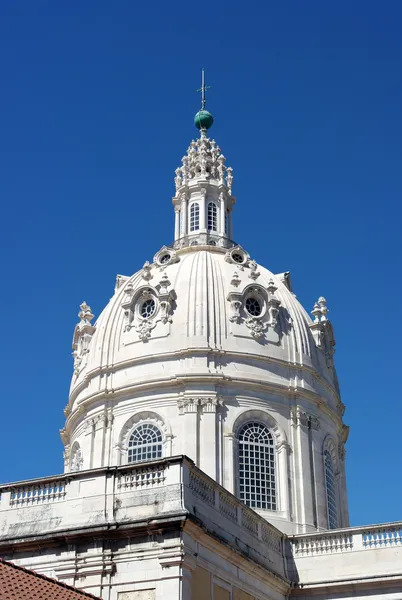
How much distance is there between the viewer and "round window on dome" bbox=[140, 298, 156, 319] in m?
43.5

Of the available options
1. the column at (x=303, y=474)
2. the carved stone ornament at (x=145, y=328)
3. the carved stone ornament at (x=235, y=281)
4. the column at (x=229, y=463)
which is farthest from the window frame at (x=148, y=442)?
the carved stone ornament at (x=235, y=281)

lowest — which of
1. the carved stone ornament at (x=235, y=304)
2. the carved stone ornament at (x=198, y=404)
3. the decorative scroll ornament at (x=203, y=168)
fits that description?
the carved stone ornament at (x=198, y=404)

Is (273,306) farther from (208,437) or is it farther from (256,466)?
(256,466)

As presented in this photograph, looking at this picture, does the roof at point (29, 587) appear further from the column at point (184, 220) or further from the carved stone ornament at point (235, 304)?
the column at point (184, 220)

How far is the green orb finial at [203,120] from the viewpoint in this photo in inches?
2160

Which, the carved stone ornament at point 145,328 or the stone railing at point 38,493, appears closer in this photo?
the stone railing at point 38,493

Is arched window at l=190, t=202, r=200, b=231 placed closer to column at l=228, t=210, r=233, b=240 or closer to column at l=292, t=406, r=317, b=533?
column at l=228, t=210, r=233, b=240

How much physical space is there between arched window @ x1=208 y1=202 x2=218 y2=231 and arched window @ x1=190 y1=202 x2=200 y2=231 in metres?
0.58

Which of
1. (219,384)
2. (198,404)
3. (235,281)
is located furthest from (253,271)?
(198,404)

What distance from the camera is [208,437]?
1561 inches

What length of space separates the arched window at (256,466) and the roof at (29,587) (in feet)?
50.5

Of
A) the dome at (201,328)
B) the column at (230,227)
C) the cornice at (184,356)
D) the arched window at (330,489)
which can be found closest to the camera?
the cornice at (184,356)

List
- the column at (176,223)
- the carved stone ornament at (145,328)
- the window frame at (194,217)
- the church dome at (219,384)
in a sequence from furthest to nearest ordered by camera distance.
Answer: the column at (176,223) < the window frame at (194,217) < the carved stone ornament at (145,328) < the church dome at (219,384)

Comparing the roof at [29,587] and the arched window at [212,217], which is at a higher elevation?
the arched window at [212,217]
